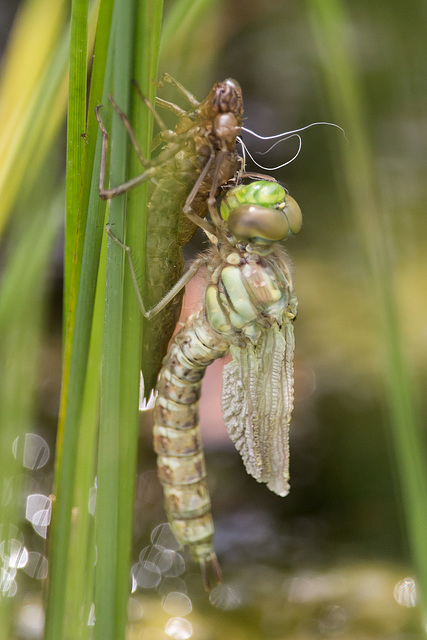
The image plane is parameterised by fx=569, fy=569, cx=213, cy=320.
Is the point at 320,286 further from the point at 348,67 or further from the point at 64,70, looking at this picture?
the point at 64,70

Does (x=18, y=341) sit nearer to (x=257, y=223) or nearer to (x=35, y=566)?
(x=257, y=223)

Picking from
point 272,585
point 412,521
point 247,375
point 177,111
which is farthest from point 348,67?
point 272,585

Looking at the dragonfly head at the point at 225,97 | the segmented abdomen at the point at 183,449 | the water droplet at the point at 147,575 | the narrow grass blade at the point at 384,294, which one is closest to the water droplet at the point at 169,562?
the water droplet at the point at 147,575

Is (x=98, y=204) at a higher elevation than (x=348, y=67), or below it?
below

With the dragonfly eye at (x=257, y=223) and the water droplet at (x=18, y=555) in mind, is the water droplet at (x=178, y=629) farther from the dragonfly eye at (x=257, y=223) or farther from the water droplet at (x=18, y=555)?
the dragonfly eye at (x=257, y=223)

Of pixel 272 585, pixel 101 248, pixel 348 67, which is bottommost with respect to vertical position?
pixel 272 585

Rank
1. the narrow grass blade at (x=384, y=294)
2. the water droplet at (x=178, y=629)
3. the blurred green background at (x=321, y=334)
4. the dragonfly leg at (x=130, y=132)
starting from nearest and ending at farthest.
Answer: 1. the dragonfly leg at (x=130, y=132)
2. the narrow grass blade at (x=384, y=294)
3. the blurred green background at (x=321, y=334)
4. the water droplet at (x=178, y=629)
